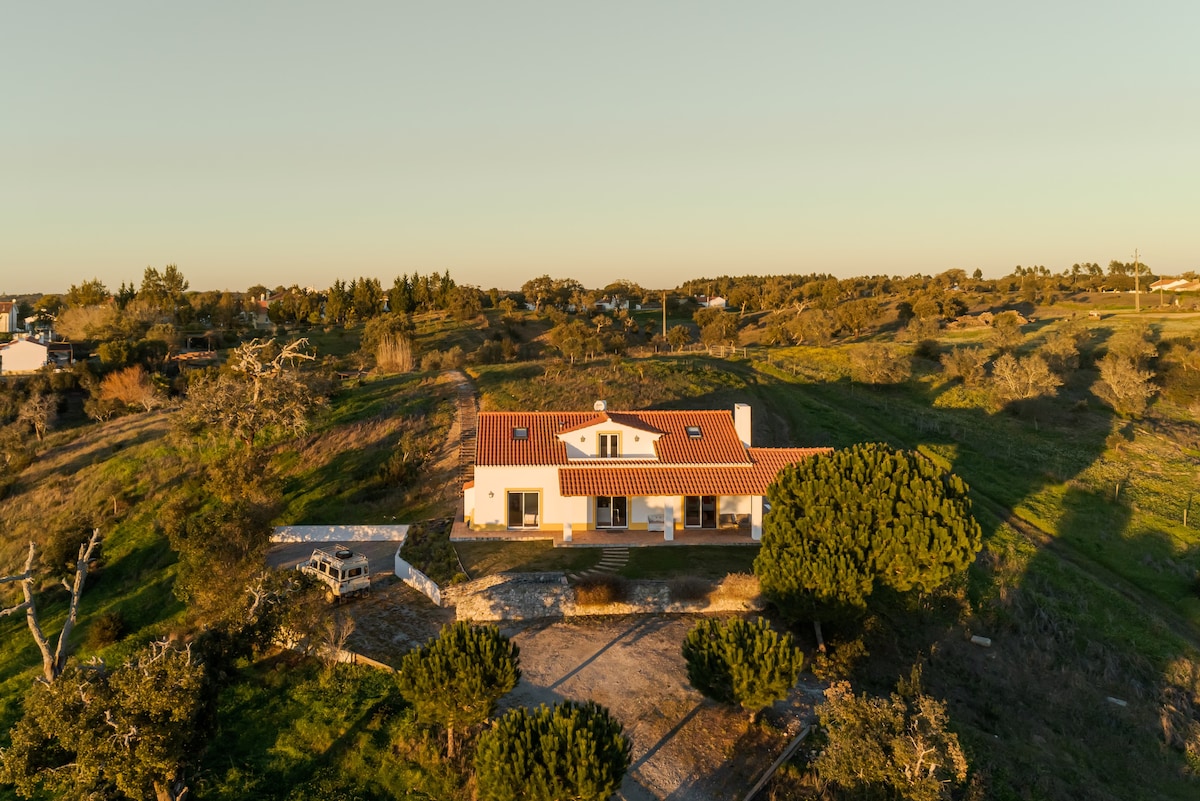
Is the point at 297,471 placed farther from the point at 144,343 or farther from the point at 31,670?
the point at 144,343

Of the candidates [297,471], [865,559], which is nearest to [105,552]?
[297,471]

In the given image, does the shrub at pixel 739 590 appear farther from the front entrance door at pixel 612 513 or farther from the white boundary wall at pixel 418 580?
the white boundary wall at pixel 418 580

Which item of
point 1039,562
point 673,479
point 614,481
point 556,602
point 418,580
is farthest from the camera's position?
point 1039,562

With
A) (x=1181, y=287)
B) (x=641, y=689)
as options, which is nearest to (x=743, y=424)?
(x=641, y=689)

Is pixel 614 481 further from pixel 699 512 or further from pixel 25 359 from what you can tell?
pixel 25 359

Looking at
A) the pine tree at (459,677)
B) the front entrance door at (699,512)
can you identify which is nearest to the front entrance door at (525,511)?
the front entrance door at (699,512)

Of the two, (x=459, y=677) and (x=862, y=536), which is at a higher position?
(x=862, y=536)
